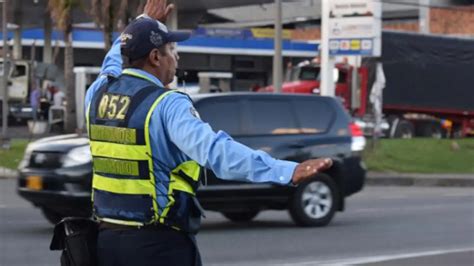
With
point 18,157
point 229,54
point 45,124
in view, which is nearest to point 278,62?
point 18,157

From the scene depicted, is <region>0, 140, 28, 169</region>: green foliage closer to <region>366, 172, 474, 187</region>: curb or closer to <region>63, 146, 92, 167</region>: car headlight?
<region>366, 172, 474, 187</region>: curb

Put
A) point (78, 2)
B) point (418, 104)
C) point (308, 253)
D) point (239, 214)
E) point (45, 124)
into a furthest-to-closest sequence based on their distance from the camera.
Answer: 1. point (418, 104)
2. point (45, 124)
3. point (78, 2)
4. point (239, 214)
5. point (308, 253)

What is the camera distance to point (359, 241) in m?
11.9

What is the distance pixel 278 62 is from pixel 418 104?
41.5 feet

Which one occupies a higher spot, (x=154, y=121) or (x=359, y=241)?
(x=154, y=121)

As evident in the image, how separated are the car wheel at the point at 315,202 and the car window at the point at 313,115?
0.72m

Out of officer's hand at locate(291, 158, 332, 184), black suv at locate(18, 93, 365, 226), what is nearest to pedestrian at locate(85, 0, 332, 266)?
officer's hand at locate(291, 158, 332, 184)

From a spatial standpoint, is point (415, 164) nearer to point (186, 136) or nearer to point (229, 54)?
point (186, 136)

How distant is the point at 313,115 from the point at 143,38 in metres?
9.82

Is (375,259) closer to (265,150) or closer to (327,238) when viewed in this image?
(327,238)

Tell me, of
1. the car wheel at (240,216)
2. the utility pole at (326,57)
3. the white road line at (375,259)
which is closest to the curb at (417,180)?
the utility pole at (326,57)

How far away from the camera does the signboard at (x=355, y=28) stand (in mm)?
24922

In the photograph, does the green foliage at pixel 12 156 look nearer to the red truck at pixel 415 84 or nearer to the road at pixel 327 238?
the road at pixel 327 238

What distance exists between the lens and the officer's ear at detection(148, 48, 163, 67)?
4137mm
